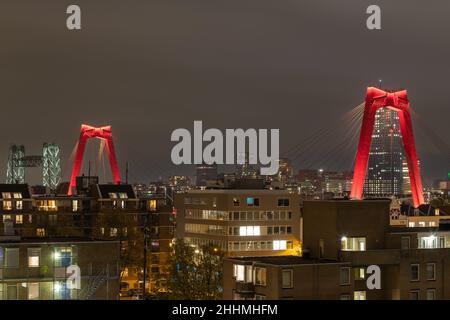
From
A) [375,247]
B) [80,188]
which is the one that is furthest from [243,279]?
[80,188]

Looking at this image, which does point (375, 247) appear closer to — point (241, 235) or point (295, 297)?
point (295, 297)

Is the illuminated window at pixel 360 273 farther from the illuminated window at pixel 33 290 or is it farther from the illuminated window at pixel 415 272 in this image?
the illuminated window at pixel 33 290

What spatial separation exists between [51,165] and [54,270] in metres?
143

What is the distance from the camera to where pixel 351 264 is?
77.0ft

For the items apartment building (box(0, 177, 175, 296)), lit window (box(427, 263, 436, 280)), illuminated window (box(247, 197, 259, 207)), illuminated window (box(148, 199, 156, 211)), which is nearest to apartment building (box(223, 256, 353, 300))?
lit window (box(427, 263, 436, 280))

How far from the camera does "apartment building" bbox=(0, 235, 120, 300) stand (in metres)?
23.5

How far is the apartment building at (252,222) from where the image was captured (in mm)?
51031

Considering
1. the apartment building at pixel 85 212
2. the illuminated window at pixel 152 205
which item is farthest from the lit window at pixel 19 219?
the illuminated window at pixel 152 205

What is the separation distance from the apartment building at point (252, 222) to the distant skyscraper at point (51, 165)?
110m

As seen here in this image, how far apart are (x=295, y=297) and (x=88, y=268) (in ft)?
21.2

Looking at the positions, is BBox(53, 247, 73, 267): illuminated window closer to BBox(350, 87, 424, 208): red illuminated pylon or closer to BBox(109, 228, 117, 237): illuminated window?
BBox(109, 228, 117, 237): illuminated window

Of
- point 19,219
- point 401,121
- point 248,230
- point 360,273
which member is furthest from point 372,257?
point 401,121

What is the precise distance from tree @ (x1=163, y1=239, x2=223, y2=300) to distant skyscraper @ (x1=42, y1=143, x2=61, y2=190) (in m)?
124
